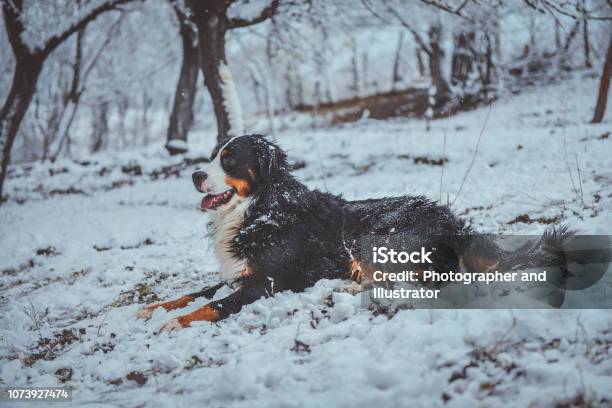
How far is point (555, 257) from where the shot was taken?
3.21 m

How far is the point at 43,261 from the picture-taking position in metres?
6.13

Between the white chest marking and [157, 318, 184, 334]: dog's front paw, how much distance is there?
70 centimetres

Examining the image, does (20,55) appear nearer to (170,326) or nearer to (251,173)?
(251,173)

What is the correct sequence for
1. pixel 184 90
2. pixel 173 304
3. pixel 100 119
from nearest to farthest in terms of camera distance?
1. pixel 173 304
2. pixel 184 90
3. pixel 100 119

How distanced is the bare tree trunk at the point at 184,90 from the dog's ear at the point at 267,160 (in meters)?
9.78

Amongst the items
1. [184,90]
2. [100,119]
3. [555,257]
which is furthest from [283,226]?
[100,119]

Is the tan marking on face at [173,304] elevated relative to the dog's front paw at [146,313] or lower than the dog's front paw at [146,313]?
elevated

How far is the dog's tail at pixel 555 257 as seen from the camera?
3021 millimetres

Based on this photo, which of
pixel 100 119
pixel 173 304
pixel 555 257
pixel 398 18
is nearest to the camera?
pixel 555 257

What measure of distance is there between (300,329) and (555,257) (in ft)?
6.61

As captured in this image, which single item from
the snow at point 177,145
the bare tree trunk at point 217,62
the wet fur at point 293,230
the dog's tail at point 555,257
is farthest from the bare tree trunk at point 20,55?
the dog's tail at point 555,257

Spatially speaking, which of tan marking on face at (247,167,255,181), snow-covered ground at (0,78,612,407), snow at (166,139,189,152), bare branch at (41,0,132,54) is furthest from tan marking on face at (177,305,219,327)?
snow at (166,139,189,152)

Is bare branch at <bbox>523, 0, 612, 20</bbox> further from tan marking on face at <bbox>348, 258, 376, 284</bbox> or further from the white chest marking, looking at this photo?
the white chest marking

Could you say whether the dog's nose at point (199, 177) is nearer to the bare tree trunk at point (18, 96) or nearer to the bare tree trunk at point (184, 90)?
the bare tree trunk at point (18, 96)
